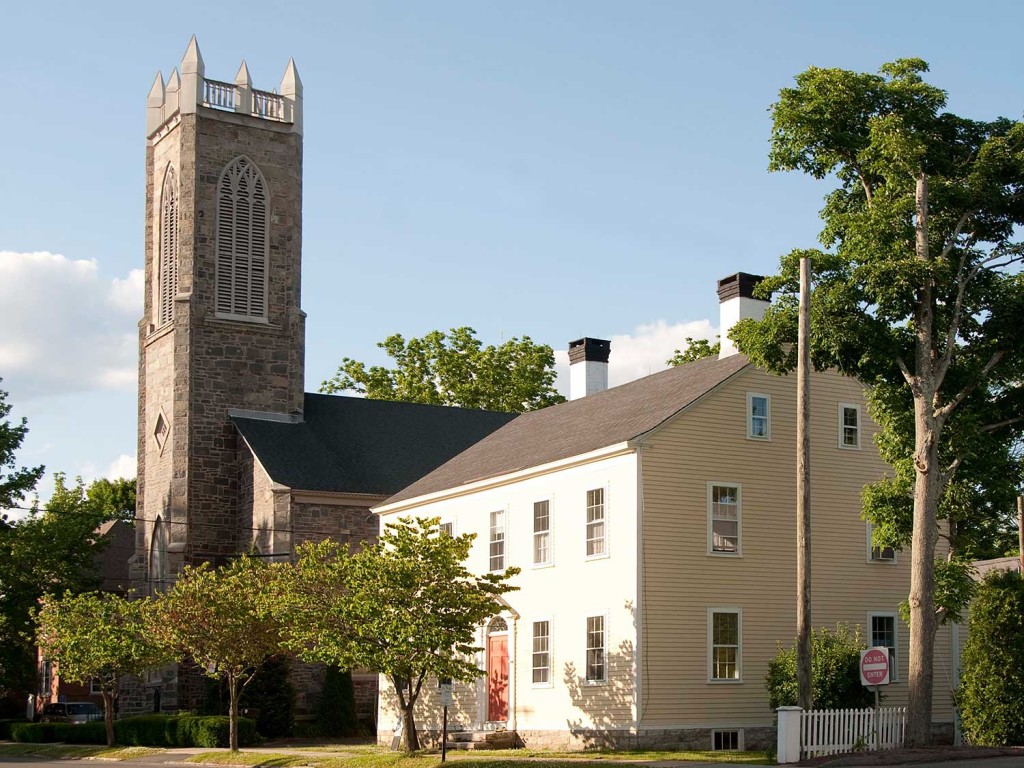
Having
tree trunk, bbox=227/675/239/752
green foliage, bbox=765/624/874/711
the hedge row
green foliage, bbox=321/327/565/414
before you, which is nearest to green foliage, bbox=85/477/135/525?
green foliage, bbox=321/327/565/414

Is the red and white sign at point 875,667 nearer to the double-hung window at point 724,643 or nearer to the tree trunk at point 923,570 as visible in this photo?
the tree trunk at point 923,570

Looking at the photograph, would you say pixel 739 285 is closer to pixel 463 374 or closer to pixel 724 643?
pixel 724 643

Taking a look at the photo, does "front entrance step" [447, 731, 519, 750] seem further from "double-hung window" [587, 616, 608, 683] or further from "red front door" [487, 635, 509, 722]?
"double-hung window" [587, 616, 608, 683]

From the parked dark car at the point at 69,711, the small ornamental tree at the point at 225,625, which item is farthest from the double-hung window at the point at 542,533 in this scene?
the parked dark car at the point at 69,711

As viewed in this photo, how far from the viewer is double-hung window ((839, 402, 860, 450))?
107 feet

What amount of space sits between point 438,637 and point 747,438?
330 inches

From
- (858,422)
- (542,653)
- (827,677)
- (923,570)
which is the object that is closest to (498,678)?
(542,653)

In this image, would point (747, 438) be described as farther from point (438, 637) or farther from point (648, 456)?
point (438, 637)

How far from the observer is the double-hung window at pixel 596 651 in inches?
1187

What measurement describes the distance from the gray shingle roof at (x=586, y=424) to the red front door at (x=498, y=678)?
161 inches

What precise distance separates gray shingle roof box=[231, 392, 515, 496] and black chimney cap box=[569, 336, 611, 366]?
9249 mm

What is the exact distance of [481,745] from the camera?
32.2 metres

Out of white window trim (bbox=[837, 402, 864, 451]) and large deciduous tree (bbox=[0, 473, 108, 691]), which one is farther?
large deciduous tree (bbox=[0, 473, 108, 691])

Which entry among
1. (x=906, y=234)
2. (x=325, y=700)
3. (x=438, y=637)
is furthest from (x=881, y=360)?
(x=325, y=700)
